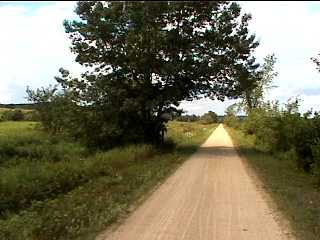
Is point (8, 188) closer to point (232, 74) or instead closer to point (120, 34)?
point (120, 34)

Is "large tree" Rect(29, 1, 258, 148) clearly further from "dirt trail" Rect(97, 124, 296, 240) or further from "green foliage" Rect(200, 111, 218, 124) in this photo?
"green foliage" Rect(200, 111, 218, 124)

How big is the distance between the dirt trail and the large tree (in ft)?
43.4

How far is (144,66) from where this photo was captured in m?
31.3

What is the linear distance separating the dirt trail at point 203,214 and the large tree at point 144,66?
520 inches

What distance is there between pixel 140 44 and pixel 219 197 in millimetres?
16952

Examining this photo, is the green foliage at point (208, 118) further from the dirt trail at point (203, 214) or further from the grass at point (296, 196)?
the dirt trail at point (203, 214)

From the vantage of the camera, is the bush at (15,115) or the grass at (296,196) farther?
the bush at (15,115)

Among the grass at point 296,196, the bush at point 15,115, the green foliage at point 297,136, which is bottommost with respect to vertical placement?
the grass at point 296,196

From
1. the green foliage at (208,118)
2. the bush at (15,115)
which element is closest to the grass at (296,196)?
the bush at (15,115)

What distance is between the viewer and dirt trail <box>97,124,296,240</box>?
990cm

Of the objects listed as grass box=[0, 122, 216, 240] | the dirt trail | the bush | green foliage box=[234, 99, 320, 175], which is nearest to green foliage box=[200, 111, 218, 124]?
the bush

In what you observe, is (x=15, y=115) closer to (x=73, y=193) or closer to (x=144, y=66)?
(x=144, y=66)

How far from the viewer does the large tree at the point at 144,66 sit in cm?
3083

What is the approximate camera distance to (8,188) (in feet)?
48.6
